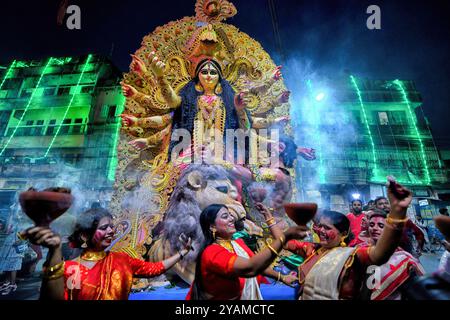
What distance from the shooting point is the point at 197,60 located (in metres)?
6.12

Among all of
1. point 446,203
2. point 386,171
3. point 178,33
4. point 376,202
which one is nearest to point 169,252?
point 376,202

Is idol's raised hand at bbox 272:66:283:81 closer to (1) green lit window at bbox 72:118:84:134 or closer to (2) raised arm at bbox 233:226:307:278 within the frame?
(2) raised arm at bbox 233:226:307:278

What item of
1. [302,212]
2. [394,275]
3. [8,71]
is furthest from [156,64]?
[8,71]

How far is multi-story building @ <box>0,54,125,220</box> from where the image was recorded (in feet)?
73.9

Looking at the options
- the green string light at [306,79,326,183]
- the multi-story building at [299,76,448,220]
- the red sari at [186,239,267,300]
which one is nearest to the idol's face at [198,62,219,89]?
the red sari at [186,239,267,300]

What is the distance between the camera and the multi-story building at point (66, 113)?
73.9ft

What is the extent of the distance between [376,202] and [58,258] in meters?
5.30

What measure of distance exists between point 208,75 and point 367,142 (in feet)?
66.8

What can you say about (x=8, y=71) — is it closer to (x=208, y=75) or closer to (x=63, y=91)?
(x=63, y=91)

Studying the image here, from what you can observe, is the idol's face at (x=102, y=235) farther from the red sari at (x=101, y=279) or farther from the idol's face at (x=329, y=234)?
the idol's face at (x=329, y=234)

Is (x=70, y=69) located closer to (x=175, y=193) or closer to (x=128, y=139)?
(x=128, y=139)

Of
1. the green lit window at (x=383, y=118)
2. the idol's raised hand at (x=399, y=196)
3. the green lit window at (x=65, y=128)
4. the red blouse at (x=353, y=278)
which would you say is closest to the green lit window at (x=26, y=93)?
the green lit window at (x=65, y=128)

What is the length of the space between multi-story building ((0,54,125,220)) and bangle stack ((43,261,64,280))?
20.7 meters

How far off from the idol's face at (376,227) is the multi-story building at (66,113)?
844 inches
